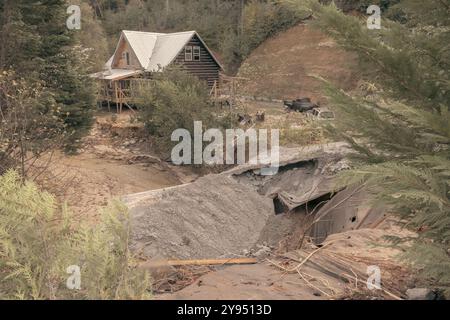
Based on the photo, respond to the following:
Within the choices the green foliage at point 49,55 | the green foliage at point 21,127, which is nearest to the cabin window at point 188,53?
the green foliage at point 49,55

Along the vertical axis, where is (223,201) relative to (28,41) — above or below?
below

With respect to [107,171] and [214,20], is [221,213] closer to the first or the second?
[107,171]

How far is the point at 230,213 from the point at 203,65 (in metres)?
26.0

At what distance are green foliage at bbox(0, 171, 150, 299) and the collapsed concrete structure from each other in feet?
9.00

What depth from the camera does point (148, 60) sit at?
3269 centimetres

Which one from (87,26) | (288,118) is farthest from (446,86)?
(87,26)

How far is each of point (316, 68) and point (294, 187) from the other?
2796cm

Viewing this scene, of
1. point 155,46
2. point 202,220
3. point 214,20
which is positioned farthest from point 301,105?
point 214,20

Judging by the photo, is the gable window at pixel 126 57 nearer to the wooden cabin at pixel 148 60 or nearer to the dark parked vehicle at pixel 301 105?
the wooden cabin at pixel 148 60

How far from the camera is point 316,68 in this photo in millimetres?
36188

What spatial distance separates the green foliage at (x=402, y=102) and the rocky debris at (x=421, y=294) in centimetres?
15

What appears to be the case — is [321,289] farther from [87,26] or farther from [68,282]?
[87,26]

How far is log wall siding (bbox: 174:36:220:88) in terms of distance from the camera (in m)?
32.3

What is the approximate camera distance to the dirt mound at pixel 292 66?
35.0 meters
